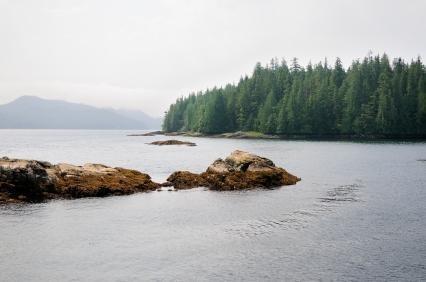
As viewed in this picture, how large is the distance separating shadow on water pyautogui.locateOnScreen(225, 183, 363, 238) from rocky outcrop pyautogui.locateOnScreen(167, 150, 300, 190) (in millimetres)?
9449

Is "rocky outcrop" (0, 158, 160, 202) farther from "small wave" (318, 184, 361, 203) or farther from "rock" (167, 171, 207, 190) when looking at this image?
"small wave" (318, 184, 361, 203)

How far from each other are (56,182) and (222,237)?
2477cm

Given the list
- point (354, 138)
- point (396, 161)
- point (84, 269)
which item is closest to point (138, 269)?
point (84, 269)

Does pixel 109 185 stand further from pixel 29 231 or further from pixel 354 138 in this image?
pixel 354 138

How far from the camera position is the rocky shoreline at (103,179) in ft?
143

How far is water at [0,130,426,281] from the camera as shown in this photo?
22969 mm

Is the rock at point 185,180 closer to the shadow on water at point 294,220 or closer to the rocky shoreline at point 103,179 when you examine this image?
the rocky shoreline at point 103,179

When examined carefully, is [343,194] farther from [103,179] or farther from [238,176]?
[103,179]

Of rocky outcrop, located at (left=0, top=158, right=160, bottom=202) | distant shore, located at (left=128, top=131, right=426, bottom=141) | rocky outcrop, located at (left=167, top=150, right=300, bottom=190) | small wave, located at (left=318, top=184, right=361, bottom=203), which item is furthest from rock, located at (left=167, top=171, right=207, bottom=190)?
distant shore, located at (left=128, top=131, right=426, bottom=141)

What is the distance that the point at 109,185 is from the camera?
1876 inches

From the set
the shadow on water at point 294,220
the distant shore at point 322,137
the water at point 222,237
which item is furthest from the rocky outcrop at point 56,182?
the distant shore at point 322,137

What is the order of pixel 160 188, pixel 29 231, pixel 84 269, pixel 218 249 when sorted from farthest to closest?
pixel 160 188
pixel 29 231
pixel 218 249
pixel 84 269

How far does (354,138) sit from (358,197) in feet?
430

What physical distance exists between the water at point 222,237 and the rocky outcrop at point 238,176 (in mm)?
3322
